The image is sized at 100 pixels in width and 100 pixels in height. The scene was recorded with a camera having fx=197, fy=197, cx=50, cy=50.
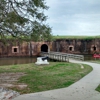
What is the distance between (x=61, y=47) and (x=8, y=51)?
9187mm

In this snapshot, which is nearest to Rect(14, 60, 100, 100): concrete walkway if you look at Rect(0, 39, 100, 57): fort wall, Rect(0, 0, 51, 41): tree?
Rect(0, 0, 51, 41): tree

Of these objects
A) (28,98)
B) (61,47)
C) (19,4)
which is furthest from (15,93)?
(61,47)

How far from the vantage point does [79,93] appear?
6223 mm

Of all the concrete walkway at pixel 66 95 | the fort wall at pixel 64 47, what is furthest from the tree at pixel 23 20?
the fort wall at pixel 64 47

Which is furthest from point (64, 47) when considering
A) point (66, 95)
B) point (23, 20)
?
point (66, 95)

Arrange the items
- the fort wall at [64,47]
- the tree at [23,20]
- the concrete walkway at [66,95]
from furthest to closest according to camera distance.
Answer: the fort wall at [64,47] < the tree at [23,20] < the concrete walkway at [66,95]

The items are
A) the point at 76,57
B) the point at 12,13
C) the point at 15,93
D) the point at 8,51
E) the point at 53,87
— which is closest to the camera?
the point at 15,93

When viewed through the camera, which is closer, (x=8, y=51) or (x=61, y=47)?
(x=8, y=51)

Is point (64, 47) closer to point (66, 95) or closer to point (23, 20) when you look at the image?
point (23, 20)

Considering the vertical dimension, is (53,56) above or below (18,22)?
below

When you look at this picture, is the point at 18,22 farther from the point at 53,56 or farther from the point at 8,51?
the point at 8,51

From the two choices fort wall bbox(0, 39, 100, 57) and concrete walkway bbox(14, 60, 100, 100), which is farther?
fort wall bbox(0, 39, 100, 57)

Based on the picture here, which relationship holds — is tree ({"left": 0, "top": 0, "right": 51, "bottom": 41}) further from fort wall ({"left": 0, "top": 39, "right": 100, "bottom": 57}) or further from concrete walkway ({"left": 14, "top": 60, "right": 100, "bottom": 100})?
fort wall ({"left": 0, "top": 39, "right": 100, "bottom": 57})

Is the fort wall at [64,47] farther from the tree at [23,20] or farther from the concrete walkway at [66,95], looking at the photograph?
the concrete walkway at [66,95]
